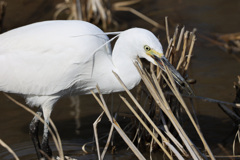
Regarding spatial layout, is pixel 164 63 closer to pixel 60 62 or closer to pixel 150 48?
pixel 150 48

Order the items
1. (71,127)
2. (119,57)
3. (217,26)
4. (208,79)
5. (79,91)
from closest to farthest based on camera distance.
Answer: (119,57) → (79,91) → (71,127) → (208,79) → (217,26)

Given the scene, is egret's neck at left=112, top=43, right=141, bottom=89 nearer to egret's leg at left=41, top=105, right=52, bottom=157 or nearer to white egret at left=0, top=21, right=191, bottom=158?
white egret at left=0, top=21, right=191, bottom=158

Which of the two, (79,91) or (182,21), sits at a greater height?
(79,91)

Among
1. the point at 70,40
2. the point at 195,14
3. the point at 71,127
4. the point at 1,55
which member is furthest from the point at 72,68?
the point at 195,14

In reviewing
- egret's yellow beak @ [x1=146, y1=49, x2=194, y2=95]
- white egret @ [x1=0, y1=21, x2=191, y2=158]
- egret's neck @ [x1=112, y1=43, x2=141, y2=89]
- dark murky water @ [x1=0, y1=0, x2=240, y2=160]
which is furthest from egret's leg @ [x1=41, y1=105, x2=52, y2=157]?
egret's yellow beak @ [x1=146, y1=49, x2=194, y2=95]

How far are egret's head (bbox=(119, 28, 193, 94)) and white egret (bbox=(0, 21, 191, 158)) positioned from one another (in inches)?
8.0

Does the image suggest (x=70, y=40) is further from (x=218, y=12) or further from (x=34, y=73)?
(x=218, y=12)

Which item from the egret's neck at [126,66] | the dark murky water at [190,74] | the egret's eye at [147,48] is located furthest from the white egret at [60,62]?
the dark murky water at [190,74]

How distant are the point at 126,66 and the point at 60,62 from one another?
56 cm

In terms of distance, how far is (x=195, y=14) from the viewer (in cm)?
699

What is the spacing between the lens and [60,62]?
3.69 m

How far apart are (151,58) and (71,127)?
1.71m

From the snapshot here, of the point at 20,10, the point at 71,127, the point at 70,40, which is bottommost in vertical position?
the point at 71,127

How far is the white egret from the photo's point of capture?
3.67m
